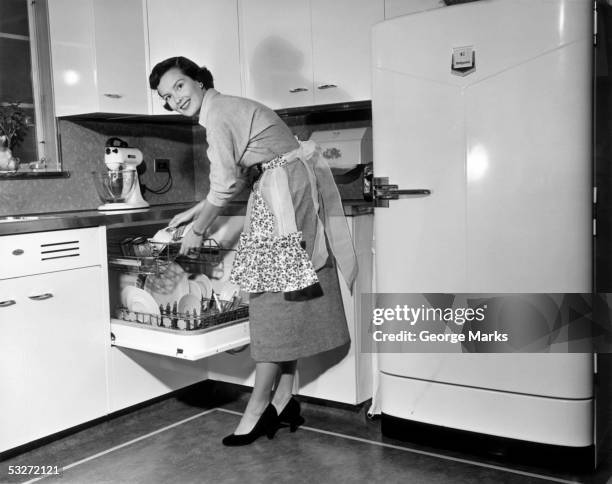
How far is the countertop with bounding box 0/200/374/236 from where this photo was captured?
2.35 m

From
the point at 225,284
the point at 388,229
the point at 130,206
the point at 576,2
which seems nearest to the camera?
the point at 576,2

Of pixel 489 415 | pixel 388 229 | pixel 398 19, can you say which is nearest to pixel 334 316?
pixel 388 229

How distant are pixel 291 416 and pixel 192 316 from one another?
543 mm

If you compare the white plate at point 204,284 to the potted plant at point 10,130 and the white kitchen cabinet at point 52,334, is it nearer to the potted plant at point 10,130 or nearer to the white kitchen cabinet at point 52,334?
the white kitchen cabinet at point 52,334

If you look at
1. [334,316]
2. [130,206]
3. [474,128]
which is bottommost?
[334,316]

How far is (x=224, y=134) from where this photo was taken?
2361 millimetres

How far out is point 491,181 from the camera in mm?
2240

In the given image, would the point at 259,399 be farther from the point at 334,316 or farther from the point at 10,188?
the point at 10,188

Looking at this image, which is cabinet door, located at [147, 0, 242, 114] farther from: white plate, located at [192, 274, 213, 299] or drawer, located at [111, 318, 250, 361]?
drawer, located at [111, 318, 250, 361]

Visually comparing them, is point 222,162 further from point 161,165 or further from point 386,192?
point 161,165

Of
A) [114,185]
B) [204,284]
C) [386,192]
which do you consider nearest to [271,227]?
[386,192]

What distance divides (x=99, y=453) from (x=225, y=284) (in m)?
0.78

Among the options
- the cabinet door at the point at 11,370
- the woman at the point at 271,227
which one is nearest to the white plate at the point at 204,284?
the woman at the point at 271,227

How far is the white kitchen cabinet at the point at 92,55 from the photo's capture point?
2936 mm
